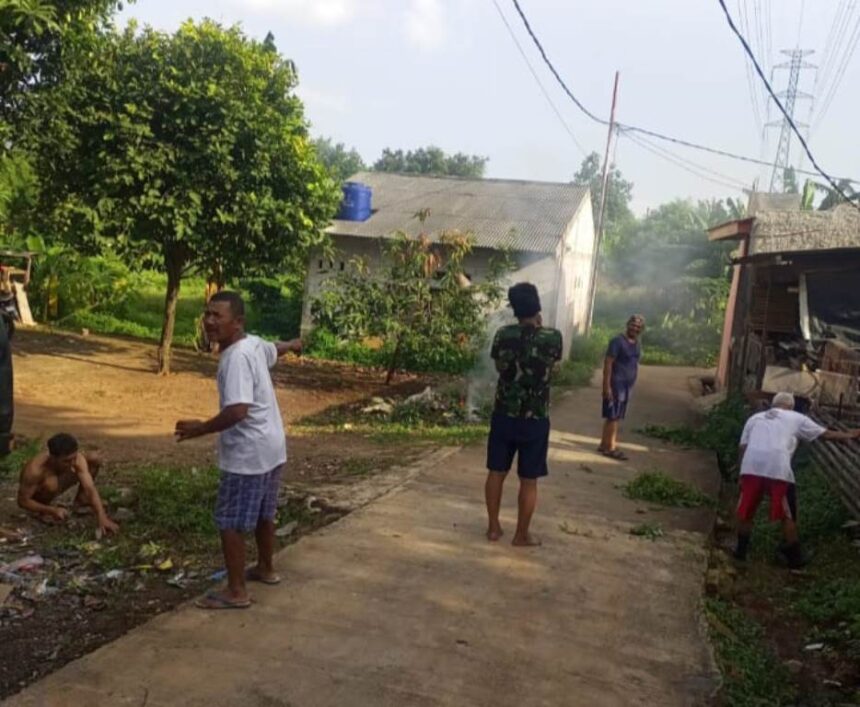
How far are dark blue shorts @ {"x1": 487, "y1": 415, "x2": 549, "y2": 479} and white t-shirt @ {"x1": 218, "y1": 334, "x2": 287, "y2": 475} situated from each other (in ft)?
5.83

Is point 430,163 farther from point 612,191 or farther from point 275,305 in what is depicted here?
point 275,305

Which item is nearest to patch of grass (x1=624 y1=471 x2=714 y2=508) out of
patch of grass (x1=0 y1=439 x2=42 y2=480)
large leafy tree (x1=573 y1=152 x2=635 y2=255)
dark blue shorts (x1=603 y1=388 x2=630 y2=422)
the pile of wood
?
the pile of wood

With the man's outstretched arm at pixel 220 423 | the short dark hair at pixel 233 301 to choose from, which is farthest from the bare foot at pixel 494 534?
the short dark hair at pixel 233 301

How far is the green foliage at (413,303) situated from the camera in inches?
572

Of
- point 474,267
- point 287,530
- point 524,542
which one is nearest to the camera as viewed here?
point 524,542

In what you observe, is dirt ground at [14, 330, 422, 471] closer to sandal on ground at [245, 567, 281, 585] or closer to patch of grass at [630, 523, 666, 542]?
patch of grass at [630, 523, 666, 542]

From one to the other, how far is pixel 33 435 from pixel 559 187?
1514 cm

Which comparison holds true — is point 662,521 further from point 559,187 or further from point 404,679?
point 559,187

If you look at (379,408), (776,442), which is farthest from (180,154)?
(776,442)

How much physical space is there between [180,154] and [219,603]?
34.8 feet

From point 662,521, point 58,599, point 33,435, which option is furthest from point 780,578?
point 33,435

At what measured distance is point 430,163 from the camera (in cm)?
5259

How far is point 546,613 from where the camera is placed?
4406mm

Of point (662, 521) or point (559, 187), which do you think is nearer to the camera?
point (662, 521)
